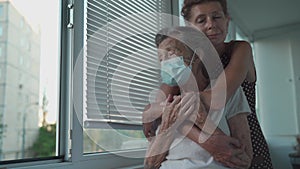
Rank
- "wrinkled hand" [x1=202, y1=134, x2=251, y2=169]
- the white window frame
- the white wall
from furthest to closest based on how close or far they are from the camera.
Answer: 1. the white wall
2. the white window frame
3. "wrinkled hand" [x1=202, y1=134, x2=251, y2=169]

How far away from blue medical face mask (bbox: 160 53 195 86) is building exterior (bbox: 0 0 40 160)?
1.87ft

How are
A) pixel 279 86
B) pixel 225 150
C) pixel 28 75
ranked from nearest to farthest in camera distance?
pixel 225 150
pixel 28 75
pixel 279 86

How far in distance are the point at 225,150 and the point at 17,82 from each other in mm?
801

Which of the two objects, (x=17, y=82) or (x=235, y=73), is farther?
(x=17, y=82)

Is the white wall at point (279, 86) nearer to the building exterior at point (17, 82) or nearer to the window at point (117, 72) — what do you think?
the window at point (117, 72)

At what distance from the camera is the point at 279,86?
3.35 m

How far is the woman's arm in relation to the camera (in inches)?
26.1

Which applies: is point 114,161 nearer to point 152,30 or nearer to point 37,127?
point 37,127

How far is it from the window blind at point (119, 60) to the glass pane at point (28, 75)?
0.41ft

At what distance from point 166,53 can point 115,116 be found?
0.48 m

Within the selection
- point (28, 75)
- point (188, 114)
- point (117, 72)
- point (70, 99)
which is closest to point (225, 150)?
point (188, 114)

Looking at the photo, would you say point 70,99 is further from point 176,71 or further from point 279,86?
point 279,86

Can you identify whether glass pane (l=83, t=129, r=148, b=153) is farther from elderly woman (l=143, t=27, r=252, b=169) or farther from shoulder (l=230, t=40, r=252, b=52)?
shoulder (l=230, t=40, r=252, b=52)

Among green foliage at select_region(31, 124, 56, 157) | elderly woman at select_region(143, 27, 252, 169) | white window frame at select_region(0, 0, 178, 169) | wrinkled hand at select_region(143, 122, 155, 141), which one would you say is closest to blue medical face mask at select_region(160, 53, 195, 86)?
elderly woman at select_region(143, 27, 252, 169)
